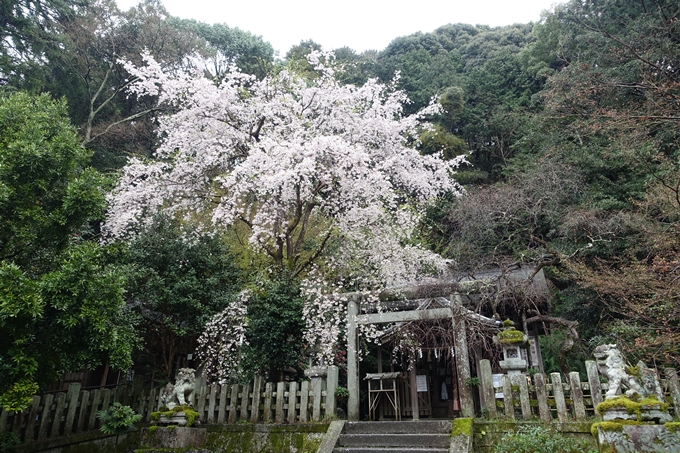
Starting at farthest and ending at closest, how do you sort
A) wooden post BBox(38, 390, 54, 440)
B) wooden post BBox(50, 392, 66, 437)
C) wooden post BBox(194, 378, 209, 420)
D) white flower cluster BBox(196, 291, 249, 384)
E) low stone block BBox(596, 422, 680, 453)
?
white flower cluster BBox(196, 291, 249, 384), wooden post BBox(194, 378, 209, 420), wooden post BBox(50, 392, 66, 437), wooden post BBox(38, 390, 54, 440), low stone block BBox(596, 422, 680, 453)

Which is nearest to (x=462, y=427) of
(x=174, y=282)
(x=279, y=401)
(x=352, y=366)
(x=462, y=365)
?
(x=462, y=365)

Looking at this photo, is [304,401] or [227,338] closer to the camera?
[304,401]

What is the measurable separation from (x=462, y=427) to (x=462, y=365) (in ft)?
4.85

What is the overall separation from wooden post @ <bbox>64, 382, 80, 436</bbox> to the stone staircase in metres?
4.28

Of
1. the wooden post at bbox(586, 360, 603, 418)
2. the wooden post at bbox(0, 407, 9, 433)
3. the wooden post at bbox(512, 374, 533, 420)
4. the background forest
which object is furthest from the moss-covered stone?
the wooden post at bbox(0, 407, 9, 433)

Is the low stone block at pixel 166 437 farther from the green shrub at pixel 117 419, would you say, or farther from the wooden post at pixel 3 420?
the wooden post at pixel 3 420

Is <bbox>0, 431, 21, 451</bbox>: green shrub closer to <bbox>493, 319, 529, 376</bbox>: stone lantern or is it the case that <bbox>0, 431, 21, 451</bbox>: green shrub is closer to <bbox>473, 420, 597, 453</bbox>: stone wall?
<bbox>473, 420, 597, 453</bbox>: stone wall

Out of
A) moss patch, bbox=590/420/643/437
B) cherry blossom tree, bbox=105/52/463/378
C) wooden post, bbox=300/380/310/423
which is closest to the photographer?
moss patch, bbox=590/420/643/437

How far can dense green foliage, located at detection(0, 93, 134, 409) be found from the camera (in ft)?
14.6

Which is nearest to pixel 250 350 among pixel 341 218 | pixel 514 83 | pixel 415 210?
pixel 341 218

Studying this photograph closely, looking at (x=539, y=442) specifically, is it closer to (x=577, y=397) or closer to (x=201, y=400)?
(x=577, y=397)

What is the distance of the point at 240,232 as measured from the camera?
12586 millimetres

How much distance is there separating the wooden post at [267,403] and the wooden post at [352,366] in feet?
2.58

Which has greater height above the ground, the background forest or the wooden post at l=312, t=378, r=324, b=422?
the background forest
